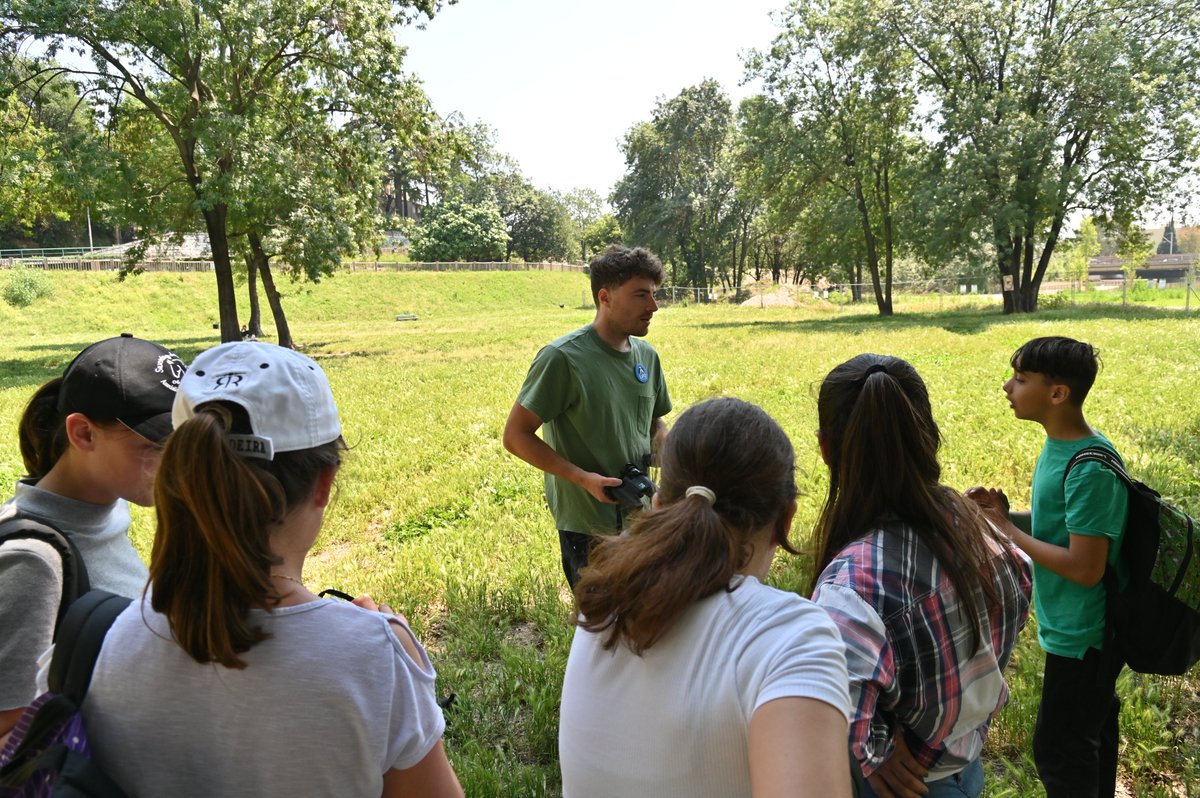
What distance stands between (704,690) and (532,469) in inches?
284

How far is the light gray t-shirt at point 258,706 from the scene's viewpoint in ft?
4.06

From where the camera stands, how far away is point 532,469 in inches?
329

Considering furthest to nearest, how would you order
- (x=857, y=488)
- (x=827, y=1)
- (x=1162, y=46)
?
(x=827, y=1) → (x=1162, y=46) → (x=857, y=488)

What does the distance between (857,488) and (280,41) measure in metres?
22.3

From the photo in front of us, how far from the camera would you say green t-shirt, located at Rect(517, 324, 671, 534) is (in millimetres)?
3510

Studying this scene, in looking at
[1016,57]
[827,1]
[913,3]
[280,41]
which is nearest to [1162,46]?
[1016,57]

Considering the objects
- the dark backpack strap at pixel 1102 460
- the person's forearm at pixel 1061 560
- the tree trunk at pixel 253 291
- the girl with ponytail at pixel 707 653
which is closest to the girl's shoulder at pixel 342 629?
the girl with ponytail at pixel 707 653

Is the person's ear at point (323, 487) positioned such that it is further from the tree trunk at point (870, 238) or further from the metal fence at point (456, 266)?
the metal fence at point (456, 266)

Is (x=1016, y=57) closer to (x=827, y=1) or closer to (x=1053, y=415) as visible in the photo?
(x=827, y=1)

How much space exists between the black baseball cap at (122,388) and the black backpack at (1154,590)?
9.08 ft

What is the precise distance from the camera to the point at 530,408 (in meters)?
3.49

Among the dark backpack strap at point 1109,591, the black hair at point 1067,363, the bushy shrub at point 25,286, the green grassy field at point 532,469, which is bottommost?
the green grassy field at point 532,469

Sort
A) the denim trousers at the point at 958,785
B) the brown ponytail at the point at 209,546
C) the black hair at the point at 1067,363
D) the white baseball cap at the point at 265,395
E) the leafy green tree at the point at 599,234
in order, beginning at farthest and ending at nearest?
the leafy green tree at the point at 599,234 → the black hair at the point at 1067,363 → the denim trousers at the point at 958,785 → the white baseball cap at the point at 265,395 → the brown ponytail at the point at 209,546

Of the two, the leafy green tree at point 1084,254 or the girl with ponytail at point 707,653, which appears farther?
the leafy green tree at point 1084,254
